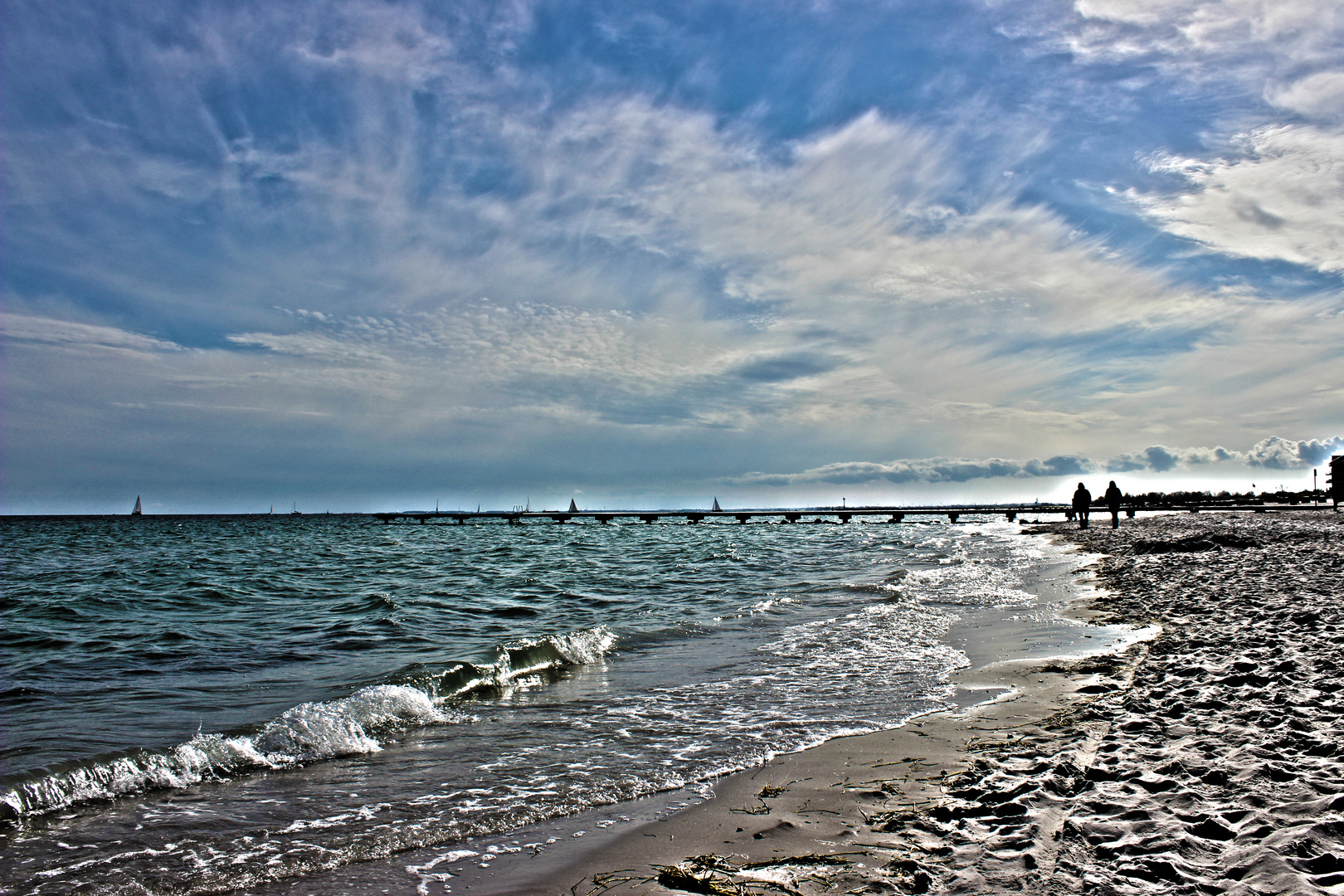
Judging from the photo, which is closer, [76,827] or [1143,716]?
[76,827]

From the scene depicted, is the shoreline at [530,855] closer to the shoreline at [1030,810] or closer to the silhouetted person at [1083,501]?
the shoreline at [1030,810]

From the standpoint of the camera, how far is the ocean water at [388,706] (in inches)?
203

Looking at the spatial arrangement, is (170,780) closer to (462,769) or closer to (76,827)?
(76,827)

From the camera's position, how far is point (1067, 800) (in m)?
4.29

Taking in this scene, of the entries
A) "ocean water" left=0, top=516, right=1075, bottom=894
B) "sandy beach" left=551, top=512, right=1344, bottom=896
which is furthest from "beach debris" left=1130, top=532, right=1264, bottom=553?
"sandy beach" left=551, top=512, right=1344, bottom=896

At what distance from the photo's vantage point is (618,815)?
516cm

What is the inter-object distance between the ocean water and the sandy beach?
96 cm

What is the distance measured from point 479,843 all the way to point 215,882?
160 cm

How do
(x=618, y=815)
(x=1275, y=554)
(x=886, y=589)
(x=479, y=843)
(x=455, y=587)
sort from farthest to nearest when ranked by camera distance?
1. (x=455, y=587)
2. (x=886, y=589)
3. (x=1275, y=554)
4. (x=618, y=815)
5. (x=479, y=843)

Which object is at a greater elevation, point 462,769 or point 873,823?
point 873,823

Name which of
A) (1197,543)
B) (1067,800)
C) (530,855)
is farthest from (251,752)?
(1197,543)

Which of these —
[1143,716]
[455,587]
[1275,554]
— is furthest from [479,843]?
[1275,554]

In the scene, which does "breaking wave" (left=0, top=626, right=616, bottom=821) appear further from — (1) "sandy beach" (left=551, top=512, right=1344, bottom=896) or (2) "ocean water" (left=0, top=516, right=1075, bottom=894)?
(1) "sandy beach" (left=551, top=512, right=1344, bottom=896)

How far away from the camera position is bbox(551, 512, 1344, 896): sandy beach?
3.41 metres
